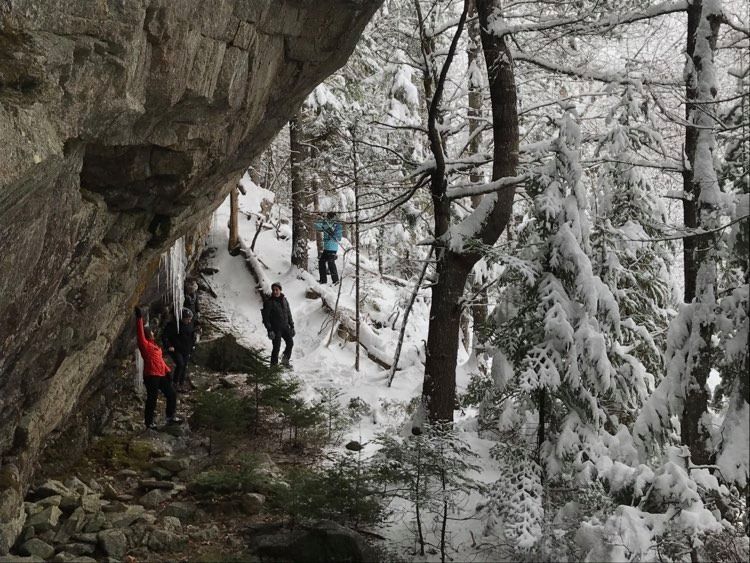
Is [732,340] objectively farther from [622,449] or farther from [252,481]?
[252,481]

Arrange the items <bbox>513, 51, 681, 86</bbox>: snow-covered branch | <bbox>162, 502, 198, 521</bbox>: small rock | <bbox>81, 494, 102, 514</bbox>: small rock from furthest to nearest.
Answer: <bbox>513, 51, 681, 86</bbox>: snow-covered branch
<bbox>162, 502, 198, 521</bbox>: small rock
<bbox>81, 494, 102, 514</bbox>: small rock

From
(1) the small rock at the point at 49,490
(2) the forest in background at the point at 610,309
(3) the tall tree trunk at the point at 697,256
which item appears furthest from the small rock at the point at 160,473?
(3) the tall tree trunk at the point at 697,256

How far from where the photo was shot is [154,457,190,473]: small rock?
865 cm

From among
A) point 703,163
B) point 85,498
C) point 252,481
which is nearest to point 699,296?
point 703,163

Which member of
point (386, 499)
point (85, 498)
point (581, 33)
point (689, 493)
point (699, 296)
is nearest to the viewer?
point (689, 493)

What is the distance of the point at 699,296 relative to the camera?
20.6 feet

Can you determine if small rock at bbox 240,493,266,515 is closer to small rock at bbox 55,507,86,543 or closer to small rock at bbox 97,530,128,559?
small rock at bbox 97,530,128,559

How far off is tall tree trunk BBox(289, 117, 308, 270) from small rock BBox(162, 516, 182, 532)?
31.2 feet

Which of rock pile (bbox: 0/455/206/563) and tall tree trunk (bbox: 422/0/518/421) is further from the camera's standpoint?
tall tree trunk (bbox: 422/0/518/421)

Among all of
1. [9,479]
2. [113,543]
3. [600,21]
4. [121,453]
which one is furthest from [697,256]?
[121,453]

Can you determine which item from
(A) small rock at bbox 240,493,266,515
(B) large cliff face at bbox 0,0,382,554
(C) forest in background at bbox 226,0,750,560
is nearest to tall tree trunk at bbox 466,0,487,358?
(C) forest in background at bbox 226,0,750,560

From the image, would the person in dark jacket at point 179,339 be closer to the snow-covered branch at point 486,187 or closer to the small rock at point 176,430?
the small rock at point 176,430

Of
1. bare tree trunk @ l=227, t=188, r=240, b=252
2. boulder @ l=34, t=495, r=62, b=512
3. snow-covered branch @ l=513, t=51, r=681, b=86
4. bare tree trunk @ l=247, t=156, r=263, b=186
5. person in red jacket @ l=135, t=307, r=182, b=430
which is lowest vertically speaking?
boulder @ l=34, t=495, r=62, b=512

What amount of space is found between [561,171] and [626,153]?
8.62 feet
